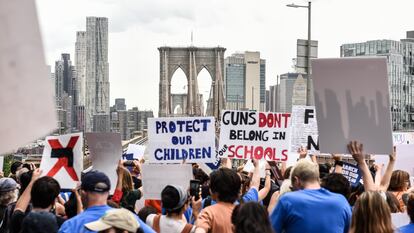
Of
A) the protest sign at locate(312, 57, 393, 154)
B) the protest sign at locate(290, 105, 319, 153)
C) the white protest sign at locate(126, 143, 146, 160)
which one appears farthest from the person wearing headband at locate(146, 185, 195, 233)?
the white protest sign at locate(126, 143, 146, 160)

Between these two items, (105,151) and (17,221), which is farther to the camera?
(105,151)

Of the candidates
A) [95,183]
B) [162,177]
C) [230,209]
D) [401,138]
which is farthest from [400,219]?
[401,138]

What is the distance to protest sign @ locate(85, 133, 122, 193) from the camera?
7066 mm

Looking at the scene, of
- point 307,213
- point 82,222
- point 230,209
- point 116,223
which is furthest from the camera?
point 230,209

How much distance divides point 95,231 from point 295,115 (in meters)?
5.66

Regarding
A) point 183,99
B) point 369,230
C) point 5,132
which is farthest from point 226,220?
point 183,99

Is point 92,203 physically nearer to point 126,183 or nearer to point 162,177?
point 162,177

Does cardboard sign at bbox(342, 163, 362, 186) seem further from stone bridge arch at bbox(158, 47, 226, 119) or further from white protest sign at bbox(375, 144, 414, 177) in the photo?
stone bridge arch at bbox(158, 47, 226, 119)

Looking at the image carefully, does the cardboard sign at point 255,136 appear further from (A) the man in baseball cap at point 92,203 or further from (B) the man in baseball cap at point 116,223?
(B) the man in baseball cap at point 116,223

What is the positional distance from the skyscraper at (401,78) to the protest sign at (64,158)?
307 ft

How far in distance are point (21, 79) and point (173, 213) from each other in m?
3.43

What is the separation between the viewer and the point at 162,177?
6211mm

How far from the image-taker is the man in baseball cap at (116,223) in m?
3.41

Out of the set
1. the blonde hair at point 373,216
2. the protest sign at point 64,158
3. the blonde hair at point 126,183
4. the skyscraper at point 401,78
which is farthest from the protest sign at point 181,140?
the skyscraper at point 401,78
